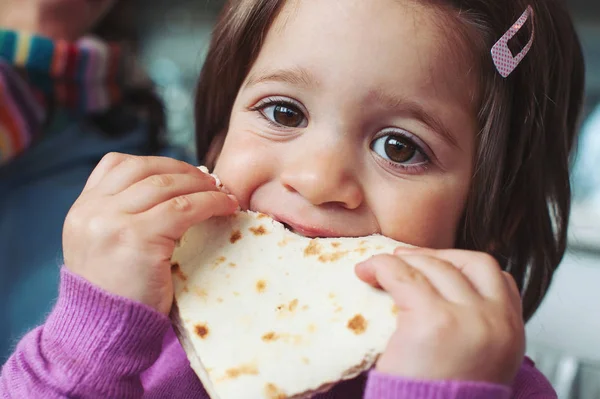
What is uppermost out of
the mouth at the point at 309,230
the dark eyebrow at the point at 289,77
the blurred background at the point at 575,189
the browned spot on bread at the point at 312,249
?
the dark eyebrow at the point at 289,77

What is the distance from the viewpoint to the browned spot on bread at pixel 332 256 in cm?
75

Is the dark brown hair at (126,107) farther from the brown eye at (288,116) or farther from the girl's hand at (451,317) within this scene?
the girl's hand at (451,317)

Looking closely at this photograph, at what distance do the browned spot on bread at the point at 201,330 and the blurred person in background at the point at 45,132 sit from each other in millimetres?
702

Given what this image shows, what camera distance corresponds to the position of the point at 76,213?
74 cm

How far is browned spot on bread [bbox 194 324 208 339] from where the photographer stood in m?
0.71

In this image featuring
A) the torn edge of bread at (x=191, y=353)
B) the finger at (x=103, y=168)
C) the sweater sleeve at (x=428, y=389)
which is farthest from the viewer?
the finger at (x=103, y=168)

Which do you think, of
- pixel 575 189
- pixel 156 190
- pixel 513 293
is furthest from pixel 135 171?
pixel 575 189

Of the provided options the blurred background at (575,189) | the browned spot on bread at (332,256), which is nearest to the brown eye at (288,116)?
the browned spot on bread at (332,256)

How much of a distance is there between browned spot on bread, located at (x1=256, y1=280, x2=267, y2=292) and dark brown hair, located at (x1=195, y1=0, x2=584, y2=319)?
0.41 metres

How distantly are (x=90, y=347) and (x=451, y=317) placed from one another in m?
0.42

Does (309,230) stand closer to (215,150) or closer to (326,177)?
(326,177)

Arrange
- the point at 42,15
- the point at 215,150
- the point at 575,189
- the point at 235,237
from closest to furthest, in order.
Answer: the point at 235,237 < the point at 215,150 < the point at 42,15 < the point at 575,189

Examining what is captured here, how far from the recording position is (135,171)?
2.55ft

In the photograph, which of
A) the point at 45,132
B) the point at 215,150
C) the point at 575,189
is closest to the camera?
the point at 215,150
